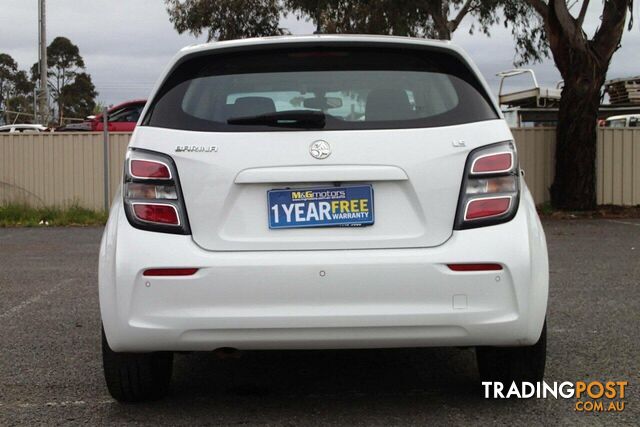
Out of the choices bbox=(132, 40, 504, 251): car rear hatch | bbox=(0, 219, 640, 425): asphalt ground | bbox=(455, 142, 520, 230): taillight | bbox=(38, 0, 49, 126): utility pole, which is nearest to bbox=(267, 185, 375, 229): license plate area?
bbox=(132, 40, 504, 251): car rear hatch

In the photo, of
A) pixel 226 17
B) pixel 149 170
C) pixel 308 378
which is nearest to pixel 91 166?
pixel 308 378

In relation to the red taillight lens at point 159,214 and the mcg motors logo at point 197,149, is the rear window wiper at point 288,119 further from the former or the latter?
the red taillight lens at point 159,214

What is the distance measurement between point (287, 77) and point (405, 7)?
1800 centimetres

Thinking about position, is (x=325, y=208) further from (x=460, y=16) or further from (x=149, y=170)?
(x=460, y=16)

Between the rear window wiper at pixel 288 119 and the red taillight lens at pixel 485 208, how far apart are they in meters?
0.68

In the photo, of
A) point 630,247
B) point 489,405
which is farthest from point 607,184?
point 489,405

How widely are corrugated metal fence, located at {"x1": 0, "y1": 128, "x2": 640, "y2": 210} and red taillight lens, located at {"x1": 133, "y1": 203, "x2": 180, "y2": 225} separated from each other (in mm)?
13504

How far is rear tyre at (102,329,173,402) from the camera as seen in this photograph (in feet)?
13.3

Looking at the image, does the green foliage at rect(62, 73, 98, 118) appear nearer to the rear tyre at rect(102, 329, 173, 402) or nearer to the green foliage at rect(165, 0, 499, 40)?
the green foliage at rect(165, 0, 499, 40)

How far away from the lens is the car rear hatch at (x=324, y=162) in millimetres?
3674

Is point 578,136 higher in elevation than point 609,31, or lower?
lower

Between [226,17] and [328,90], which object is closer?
[328,90]

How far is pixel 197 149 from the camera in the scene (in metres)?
3.73

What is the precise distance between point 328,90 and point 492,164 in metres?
0.75
